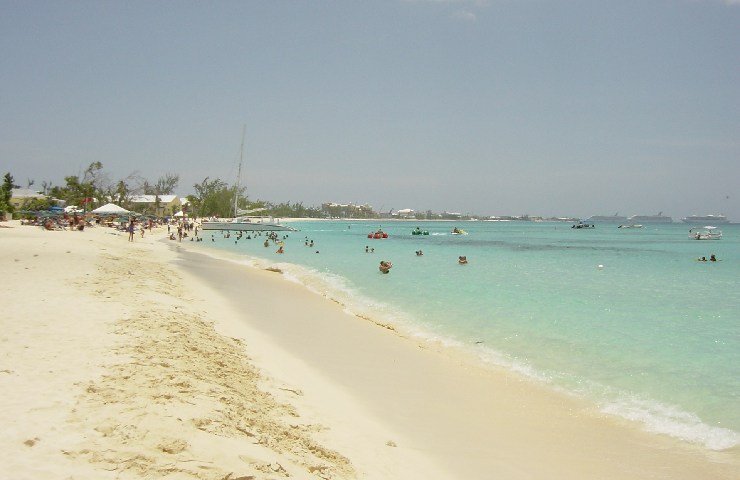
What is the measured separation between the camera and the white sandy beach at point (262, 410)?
3625 mm

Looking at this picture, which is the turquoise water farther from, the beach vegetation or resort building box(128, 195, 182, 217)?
resort building box(128, 195, 182, 217)

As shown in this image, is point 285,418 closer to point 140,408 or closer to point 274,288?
point 140,408

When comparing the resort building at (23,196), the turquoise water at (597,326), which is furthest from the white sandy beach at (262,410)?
the resort building at (23,196)

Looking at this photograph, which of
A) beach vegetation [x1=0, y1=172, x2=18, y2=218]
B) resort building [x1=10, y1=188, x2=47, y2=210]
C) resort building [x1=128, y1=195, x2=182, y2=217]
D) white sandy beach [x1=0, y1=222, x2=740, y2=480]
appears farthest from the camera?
resort building [x1=128, y1=195, x2=182, y2=217]

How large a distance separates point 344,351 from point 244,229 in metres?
65.3

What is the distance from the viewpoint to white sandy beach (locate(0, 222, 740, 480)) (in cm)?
362

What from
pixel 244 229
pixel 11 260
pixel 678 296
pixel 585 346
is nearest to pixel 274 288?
pixel 11 260

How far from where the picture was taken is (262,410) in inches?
201

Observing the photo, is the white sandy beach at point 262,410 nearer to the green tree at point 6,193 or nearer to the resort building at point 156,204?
the green tree at point 6,193

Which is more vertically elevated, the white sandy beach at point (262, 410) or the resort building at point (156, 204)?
the resort building at point (156, 204)

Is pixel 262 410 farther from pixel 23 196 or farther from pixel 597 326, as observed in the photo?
pixel 23 196

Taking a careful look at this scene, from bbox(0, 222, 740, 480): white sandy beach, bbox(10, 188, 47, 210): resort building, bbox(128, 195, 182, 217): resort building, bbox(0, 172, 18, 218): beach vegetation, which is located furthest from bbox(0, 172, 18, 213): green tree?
bbox(0, 222, 740, 480): white sandy beach

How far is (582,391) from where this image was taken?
295 inches

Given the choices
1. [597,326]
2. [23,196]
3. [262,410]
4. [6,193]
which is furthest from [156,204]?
[262,410]
